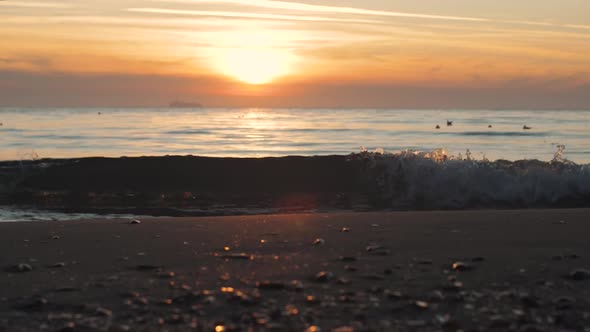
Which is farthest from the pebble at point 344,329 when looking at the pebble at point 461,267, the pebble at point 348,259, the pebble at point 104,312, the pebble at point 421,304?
the pebble at point 348,259

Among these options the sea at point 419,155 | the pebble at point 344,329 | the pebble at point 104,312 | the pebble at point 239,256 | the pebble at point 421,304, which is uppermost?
the sea at point 419,155

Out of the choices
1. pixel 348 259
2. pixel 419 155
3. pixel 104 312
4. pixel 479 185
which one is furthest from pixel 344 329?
pixel 419 155

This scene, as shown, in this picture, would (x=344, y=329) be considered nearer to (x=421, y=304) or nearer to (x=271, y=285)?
(x=421, y=304)

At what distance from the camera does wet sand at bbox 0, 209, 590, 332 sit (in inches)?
153

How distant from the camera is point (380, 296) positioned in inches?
169

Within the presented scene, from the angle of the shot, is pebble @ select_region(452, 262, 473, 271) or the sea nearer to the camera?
pebble @ select_region(452, 262, 473, 271)

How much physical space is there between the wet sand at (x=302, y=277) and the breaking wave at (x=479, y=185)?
17.0ft

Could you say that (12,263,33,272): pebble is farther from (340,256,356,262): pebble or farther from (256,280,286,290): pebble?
(340,256,356,262): pebble

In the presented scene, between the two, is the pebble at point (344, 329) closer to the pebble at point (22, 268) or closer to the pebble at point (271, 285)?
the pebble at point (271, 285)

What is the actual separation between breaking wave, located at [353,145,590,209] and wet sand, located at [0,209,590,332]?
520 cm

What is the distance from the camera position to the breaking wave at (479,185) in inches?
503

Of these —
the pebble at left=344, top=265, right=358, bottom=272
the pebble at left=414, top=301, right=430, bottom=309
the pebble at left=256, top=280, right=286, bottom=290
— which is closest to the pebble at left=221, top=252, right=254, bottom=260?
the pebble at left=344, top=265, right=358, bottom=272

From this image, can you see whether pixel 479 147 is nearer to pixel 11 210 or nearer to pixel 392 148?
pixel 392 148

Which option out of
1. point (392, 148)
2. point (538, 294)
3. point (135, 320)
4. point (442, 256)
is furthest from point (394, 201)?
point (392, 148)
